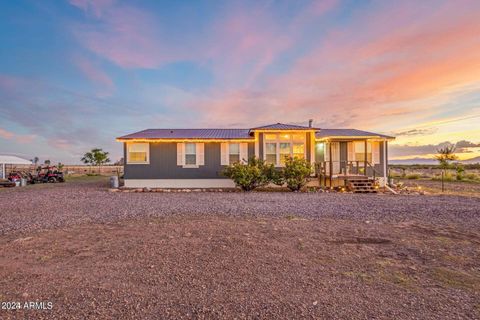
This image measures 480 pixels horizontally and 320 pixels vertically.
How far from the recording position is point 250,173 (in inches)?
532

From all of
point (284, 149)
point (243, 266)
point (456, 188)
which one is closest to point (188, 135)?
point (284, 149)

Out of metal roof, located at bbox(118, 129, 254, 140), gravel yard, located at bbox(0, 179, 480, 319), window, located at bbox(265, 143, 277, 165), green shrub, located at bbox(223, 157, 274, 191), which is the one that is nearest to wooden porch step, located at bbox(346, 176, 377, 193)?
window, located at bbox(265, 143, 277, 165)

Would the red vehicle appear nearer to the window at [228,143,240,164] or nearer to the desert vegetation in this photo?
the window at [228,143,240,164]

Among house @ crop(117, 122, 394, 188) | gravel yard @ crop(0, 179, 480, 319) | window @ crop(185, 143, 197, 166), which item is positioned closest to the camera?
gravel yard @ crop(0, 179, 480, 319)

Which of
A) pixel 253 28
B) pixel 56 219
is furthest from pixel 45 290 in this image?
pixel 253 28

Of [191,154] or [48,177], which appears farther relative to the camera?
[48,177]

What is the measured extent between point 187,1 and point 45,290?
48.0 feet

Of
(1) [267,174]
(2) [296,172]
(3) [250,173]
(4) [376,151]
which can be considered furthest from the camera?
(4) [376,151]

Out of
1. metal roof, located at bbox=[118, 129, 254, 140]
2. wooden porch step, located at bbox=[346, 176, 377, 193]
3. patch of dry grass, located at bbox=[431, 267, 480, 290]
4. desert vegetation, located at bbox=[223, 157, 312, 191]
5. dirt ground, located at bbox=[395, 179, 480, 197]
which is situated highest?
metal roof, located at bbox=[118, 129, 254, 140]

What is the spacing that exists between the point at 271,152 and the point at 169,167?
684 centimetres

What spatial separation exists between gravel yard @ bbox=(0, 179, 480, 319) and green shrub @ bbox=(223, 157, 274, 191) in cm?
660

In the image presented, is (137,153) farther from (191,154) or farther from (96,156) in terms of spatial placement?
(96,156)

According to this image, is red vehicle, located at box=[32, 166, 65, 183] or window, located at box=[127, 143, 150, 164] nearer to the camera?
window, located at box=[127, 143, 150, 164]

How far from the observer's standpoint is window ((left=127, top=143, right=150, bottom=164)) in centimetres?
1520
